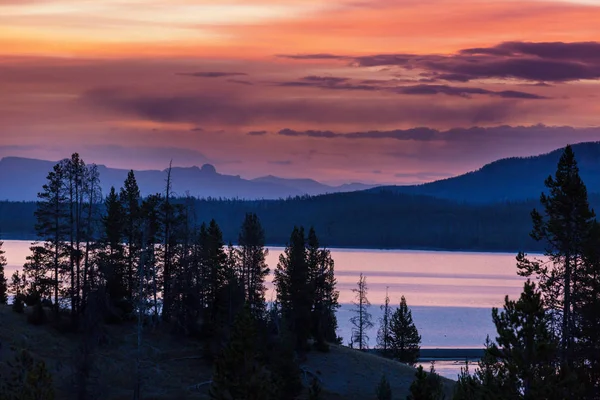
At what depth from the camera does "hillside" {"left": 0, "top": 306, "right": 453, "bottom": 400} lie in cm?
6444

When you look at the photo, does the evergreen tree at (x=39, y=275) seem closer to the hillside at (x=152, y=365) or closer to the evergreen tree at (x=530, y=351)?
the hillside at (x=152, y=365)

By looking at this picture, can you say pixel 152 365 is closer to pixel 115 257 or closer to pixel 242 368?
pixel 115 257

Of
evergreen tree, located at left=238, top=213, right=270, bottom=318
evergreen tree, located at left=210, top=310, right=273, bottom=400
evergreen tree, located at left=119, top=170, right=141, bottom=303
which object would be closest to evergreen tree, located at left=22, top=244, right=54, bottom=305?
evergreen tree, located at left=119, top=170, right=141, bottom=303

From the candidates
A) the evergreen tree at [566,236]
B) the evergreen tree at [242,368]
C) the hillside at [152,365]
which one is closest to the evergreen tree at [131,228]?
the hillside at [152,365]

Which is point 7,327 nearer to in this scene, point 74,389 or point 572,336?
point 74,389

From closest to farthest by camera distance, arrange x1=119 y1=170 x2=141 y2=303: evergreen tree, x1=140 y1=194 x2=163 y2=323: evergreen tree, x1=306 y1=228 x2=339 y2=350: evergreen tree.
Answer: x1=140 y1=194 x2=163 y2=323: evergreen tree, x1=119 y1=170 x2=141 y2=303: evergreen tree, x1=306 y1=228 x2=339 y2=350: evergreen tree

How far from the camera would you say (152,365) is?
69.1 m

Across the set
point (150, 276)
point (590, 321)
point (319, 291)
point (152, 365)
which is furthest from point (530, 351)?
point (319, 291)

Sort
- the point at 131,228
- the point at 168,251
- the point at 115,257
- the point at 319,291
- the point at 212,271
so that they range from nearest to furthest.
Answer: the point at 115,257
the point at 212,271
the point at 131,228
the point at 168,251
the point at 319,291

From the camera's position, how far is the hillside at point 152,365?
64.4 meters

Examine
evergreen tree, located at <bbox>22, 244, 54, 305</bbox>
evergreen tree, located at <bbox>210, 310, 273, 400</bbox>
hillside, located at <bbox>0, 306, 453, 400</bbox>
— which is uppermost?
evergreen tree, located at <bbox>22, 244, 54, 305</bbox>

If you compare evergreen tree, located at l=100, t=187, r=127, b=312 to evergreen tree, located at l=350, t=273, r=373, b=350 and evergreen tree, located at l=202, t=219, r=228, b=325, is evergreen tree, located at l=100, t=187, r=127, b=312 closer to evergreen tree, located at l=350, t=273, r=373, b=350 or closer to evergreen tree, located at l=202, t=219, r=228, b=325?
evergreen tree, located at l=202, t=219, r=228, b=325

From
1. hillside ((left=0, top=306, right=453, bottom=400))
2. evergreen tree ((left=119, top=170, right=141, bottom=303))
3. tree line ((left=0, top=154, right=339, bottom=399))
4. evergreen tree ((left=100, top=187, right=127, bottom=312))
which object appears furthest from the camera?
evergreen tree ((left=119, top=170, right=141, bottom=303))

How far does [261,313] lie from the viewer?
260 ft
